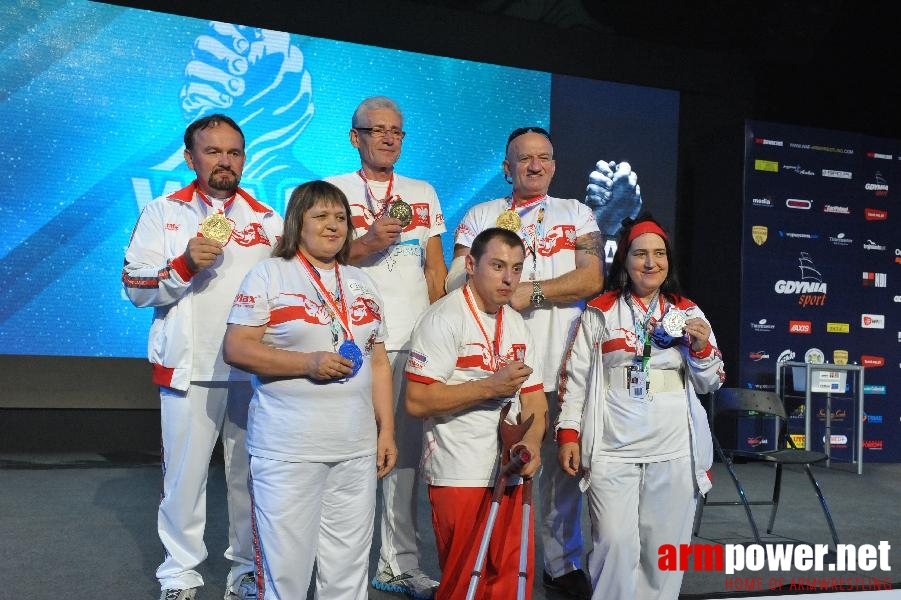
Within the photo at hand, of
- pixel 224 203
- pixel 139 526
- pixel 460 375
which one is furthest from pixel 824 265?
pixel 224 203

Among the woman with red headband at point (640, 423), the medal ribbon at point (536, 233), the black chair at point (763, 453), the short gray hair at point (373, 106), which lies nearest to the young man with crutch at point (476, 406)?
the woman with red headband at point (640, 423)

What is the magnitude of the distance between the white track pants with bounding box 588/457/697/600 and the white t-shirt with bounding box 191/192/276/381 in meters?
1.40

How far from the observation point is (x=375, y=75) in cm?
747

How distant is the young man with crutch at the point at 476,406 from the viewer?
9.18ft

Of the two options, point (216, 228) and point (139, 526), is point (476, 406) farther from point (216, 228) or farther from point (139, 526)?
point (139, 526)

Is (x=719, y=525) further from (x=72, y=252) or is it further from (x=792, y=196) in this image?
(x=72, y=252)

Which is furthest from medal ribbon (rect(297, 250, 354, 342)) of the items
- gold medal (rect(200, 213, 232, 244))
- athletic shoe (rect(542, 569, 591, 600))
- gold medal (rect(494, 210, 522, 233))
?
athletic shoe (rect(542, 569, 591, 600))

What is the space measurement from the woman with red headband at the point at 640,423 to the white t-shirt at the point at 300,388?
844 millimetres

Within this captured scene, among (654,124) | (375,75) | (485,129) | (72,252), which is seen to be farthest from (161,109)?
(654,124)

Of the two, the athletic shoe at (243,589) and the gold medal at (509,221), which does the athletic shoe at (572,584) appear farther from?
the gold medal at (509,221)

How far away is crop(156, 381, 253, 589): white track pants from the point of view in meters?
3.09

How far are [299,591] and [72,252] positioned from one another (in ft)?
16.7

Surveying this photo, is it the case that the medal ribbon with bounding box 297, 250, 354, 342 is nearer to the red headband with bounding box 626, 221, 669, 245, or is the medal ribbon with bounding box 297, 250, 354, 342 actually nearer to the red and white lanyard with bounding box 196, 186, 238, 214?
the red and white lanyard with bounding box 196, 186, 238, 214
